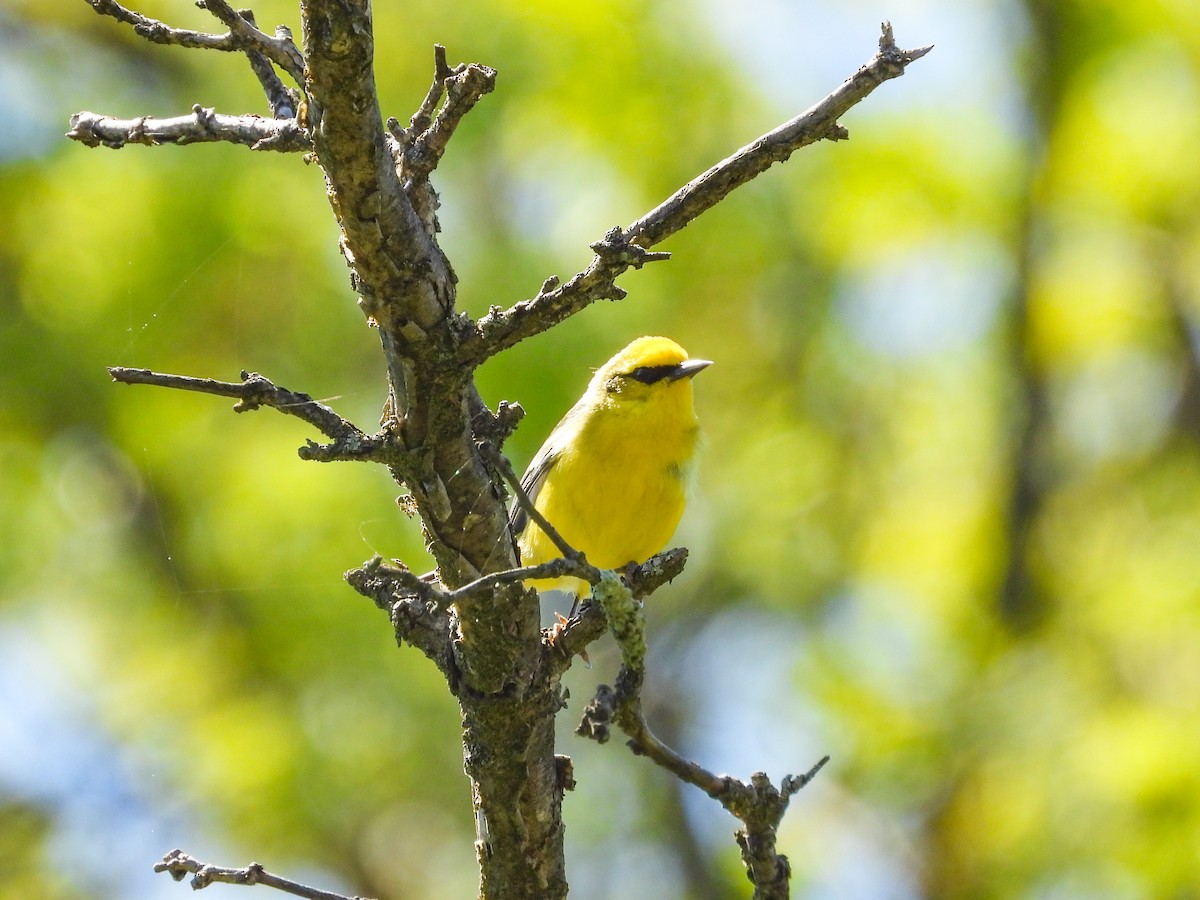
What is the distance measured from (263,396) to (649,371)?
111 inches

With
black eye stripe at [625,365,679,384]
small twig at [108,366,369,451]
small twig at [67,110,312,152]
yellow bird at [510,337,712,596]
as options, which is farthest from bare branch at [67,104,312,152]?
black eye stripe at [625,365,679,384]

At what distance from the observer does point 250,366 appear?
211 inches

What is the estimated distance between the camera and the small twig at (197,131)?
92.5 inches

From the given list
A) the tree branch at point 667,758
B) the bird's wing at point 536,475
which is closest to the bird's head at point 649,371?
the bird's wing at point 536,475

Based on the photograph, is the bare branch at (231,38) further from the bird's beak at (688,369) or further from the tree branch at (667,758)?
the bird's beak at (688,369)

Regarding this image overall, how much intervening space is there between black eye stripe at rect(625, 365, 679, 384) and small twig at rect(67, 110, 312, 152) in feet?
8.16

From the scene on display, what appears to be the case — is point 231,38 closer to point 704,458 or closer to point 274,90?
point 274,90

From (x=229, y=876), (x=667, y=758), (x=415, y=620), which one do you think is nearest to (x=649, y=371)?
(x=415, y=620)

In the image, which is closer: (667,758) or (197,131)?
(667,758)

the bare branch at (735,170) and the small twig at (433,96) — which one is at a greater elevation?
the small twig at (433,96)

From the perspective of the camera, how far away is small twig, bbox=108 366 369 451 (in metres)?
1.96

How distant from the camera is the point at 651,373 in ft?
15.6

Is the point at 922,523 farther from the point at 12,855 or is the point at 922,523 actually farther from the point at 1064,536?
the point at 12,855

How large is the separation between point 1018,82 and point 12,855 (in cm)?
670
